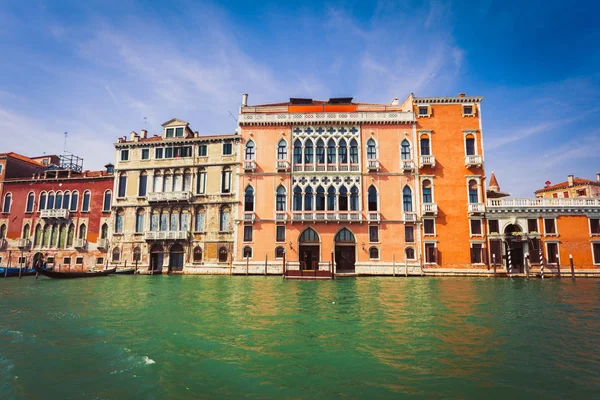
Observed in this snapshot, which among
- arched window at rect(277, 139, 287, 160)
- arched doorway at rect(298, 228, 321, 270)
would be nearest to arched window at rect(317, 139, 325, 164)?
arched window at rect(277, 139, 287, 160)

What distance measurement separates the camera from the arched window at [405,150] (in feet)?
80.9

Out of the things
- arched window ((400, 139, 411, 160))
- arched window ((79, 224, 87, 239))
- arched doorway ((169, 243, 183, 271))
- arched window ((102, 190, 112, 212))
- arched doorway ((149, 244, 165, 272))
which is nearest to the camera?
arched window ((400, 139, 411, 160))

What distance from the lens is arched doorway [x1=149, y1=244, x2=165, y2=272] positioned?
25875 mm

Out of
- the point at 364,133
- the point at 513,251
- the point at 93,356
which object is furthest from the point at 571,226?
the point at 93,356

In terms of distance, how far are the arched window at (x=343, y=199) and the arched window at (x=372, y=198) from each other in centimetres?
159

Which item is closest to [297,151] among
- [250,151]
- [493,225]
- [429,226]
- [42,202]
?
[250,151]

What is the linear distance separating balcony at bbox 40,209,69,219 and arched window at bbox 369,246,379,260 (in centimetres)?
2373

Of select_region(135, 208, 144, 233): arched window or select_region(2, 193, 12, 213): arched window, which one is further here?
select_region(2, 193, 12, 213): arched window

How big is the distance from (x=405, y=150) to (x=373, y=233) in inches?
252

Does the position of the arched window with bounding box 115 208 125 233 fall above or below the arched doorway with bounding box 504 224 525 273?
above

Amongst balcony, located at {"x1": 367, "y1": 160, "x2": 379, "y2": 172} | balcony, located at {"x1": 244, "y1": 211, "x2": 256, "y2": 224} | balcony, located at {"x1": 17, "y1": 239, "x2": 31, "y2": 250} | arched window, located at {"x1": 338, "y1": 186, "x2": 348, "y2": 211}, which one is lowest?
balcony, located at {"x1": 17, "y1": 239, "x2": 31, "y2": 250}

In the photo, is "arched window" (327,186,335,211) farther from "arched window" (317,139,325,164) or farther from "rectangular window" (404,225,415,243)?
"rectangular window" (404,225,415,243)

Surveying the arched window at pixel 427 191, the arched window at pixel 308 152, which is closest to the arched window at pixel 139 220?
the arched window at pixel 308 152

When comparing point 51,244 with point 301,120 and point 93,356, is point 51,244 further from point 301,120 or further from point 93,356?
point 93,356
